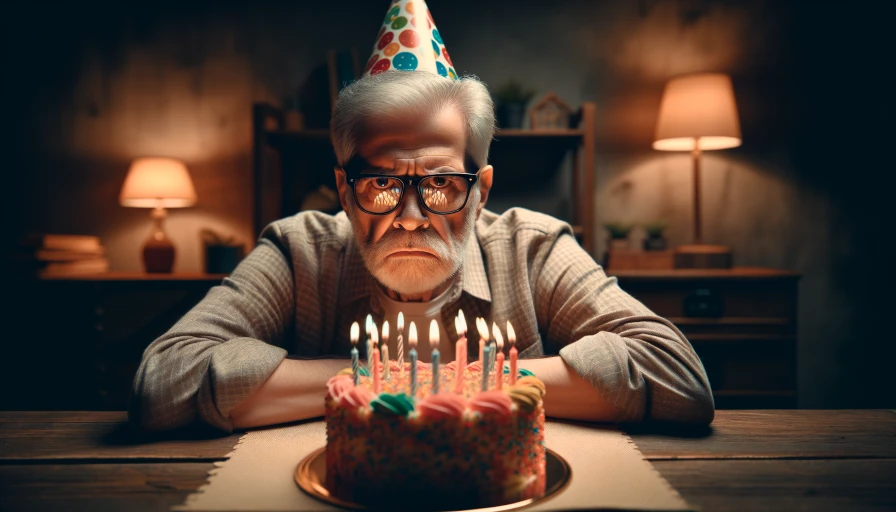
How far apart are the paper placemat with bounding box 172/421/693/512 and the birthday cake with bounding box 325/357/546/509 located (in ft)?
0.23

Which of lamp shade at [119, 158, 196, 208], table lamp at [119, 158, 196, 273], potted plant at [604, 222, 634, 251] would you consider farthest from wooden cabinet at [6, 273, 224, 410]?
potted plant at [604, 222, 634, 251]

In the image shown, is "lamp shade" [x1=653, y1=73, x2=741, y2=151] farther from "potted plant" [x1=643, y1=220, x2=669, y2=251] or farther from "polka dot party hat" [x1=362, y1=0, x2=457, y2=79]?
"polka dot party hat" [x1=362, y1=0, x2=457, y2=79]

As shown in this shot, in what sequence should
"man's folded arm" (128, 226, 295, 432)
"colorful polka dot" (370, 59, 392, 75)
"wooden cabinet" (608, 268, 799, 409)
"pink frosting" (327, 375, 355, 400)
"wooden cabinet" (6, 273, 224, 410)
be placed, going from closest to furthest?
"pink frosting" (327, 375, 355, 400) → "man's folded arm" (128, 226, 295, 432) → "colorful polka dot" (370, 59, 392, 75) → "wooden cabinet" (608, 268, 799, 409) → "wooden cabinet" (6, 273, 224, 410)

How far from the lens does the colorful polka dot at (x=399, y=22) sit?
167cm

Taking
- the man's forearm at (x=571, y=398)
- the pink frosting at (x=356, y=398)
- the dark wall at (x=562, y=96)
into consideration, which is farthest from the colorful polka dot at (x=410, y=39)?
the dark wall at (x=562, y=96)

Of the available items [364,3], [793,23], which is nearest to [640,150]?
[793,23]

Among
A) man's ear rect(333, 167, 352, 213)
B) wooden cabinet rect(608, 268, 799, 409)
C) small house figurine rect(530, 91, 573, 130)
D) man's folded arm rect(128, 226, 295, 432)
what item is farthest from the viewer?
small house figurine rect(530, 91, 573, 130)

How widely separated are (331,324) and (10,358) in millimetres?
2438

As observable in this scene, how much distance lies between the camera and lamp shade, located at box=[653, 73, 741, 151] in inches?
123

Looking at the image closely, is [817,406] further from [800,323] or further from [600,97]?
[600,97]

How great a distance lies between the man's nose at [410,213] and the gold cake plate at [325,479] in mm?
540

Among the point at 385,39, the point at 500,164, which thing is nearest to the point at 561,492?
the point at 385,39

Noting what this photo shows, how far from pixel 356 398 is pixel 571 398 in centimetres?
52

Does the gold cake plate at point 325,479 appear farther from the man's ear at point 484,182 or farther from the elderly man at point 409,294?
the man's ear at point 484,182
